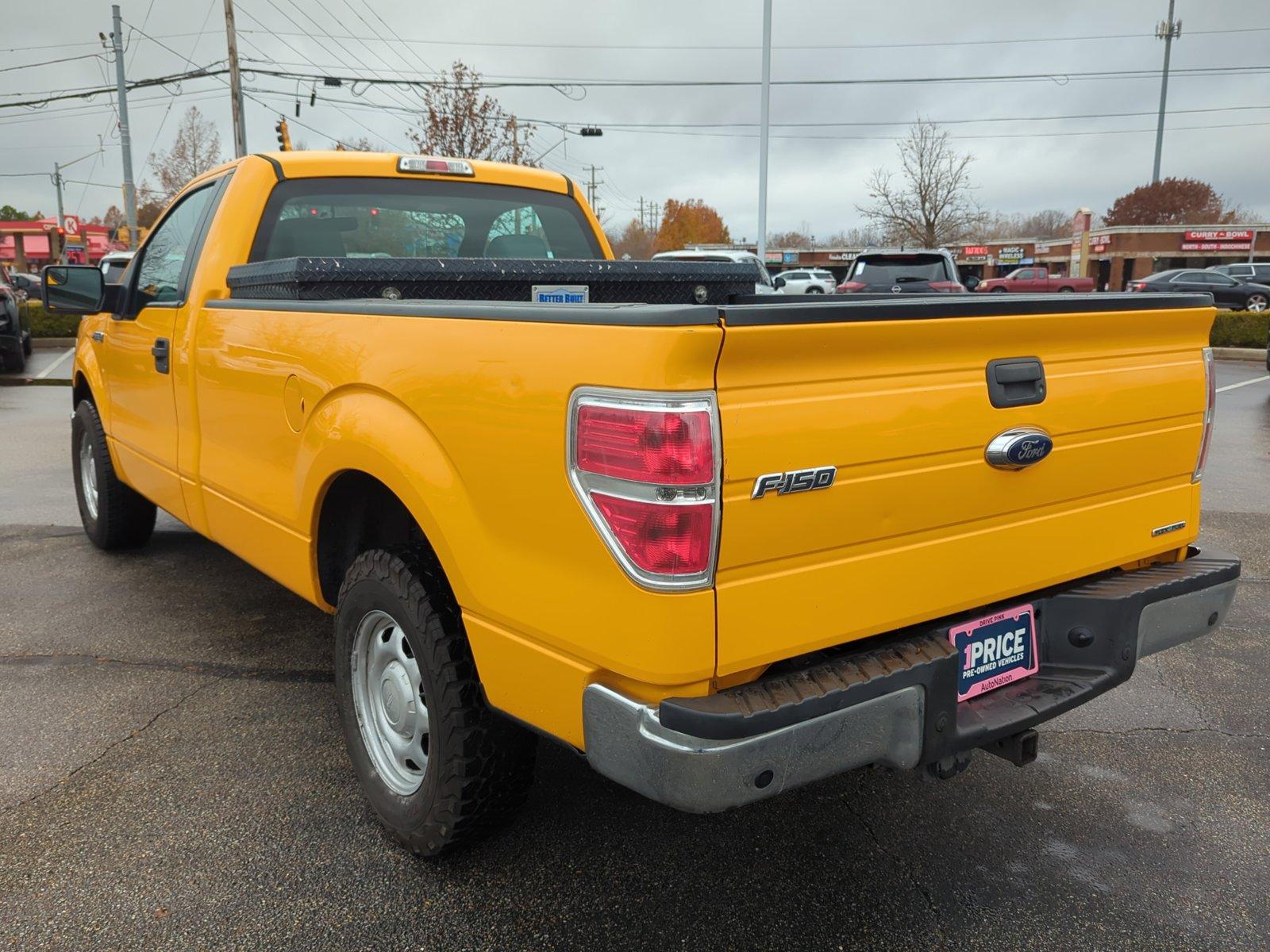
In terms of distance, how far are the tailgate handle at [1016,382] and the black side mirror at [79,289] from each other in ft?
14.5

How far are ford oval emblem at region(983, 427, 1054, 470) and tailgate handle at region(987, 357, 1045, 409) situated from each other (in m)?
0.07

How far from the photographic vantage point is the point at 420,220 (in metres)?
4.30

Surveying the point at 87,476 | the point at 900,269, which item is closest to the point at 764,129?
the point at 900,269

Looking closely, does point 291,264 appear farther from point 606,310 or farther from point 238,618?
point 238,618

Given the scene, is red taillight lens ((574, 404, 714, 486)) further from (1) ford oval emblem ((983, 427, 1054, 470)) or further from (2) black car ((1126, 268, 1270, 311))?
(2) black car ((1126, 268, 1270, 311))

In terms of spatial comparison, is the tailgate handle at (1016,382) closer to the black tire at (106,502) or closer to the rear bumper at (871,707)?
the rear bumper at (871,707)

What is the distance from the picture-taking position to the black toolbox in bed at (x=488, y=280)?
3174 mm

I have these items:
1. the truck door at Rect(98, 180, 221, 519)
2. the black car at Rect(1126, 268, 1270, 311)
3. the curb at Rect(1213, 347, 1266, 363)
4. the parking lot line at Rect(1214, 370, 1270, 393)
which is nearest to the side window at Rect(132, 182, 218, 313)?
the truck door at Rect(98, 180, 221, 519)

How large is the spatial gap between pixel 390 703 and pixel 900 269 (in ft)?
48.9

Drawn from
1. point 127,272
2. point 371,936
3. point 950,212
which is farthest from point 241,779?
point 950,212

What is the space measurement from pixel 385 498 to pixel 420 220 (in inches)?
73.5

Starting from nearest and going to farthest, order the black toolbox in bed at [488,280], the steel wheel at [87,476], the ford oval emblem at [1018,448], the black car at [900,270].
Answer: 1. the ford oval emblem at [1018,448]
2. the black toolbox in bed at [488,280]
3. the steel wheel at [87,476]
4. the black car at [900,270]

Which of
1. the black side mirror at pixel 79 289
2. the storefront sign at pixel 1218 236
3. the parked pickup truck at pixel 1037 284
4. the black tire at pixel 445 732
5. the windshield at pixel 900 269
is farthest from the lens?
the storefront sign at pixel 1218 236

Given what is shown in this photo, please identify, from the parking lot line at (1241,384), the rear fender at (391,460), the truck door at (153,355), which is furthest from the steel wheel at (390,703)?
the parking lot line at (1241,384)
